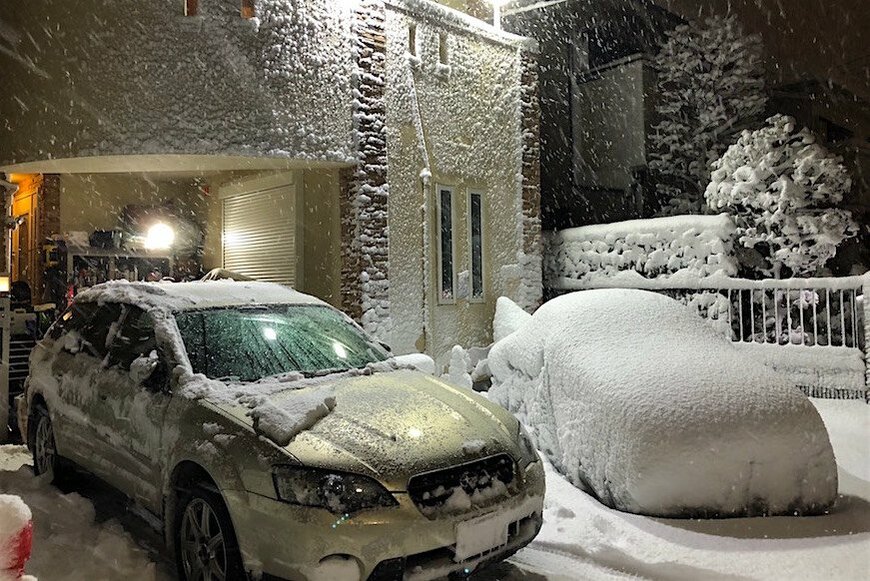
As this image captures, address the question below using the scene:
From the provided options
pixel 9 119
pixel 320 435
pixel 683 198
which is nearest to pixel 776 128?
pixel 683 198

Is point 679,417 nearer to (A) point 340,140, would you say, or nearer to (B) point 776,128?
(A) point 340,140

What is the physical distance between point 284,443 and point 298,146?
585 cm

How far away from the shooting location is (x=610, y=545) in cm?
430

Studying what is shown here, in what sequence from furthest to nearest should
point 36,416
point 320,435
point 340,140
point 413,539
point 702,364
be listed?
point 340,140, point 36,416, point 702,364, point 320,435, point 413,539

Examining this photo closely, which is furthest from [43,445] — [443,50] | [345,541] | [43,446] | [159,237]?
[443,50]

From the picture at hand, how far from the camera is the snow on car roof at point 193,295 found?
15.3ft

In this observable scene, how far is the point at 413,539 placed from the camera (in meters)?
3.14

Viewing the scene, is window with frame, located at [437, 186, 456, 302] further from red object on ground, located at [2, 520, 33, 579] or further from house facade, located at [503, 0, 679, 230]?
red object on ground, located at [2, 520, 33, 579]

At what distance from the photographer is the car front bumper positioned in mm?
3051

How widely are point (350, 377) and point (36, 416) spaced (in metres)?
3.27

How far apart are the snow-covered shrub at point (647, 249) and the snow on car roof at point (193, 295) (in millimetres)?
7042

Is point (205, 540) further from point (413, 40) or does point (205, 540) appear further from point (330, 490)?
point (413, 40)

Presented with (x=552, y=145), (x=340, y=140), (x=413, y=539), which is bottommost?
(x=413, y=539)

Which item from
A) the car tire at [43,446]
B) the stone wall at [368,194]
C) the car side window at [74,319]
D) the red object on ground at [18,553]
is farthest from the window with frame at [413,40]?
the red object on ground at [18,553]
